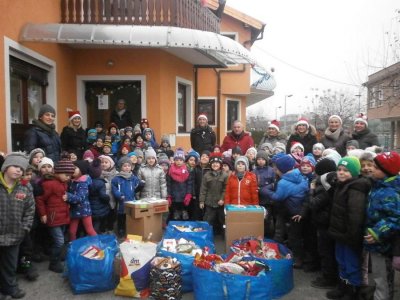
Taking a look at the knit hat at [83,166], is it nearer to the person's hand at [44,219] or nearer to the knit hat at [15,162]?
the person's hand at [44,219]

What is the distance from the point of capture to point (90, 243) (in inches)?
170

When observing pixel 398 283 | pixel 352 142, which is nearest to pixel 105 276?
pixel 398 283

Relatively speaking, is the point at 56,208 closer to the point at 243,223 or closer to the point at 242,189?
the point at 243,223

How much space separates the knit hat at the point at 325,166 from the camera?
172 inches

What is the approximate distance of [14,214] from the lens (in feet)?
12.6

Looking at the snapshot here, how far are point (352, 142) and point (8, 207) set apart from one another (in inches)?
197

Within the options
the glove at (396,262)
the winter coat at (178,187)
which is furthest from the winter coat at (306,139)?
the glove at (396,262)

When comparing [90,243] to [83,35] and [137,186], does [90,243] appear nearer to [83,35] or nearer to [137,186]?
[137,186]

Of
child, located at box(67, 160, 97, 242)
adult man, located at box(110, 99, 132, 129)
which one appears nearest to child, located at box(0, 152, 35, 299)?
child, located at box(67, 160, 97, 242)

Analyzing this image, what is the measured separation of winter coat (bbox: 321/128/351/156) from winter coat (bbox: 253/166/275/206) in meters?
1.35

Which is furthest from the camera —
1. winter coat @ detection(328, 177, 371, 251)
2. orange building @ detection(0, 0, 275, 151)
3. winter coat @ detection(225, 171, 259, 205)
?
orange building @ detection(0, 0, 275, 151)

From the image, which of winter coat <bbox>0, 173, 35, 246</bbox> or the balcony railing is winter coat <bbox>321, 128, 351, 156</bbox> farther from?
winter coat <bbox>0, 173, 35, 246</bbox>

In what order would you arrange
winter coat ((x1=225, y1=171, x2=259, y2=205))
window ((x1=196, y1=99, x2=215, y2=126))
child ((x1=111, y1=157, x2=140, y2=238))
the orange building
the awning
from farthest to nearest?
1. window ((x1=196, y1=99, x2=215, y2=126))
2. the awning
3. the orange building
4. child ((x1=111, y1=157, x2=140, y2=238))
5. winter coat ((x1=225, y1=171, x2=259, y2=205))

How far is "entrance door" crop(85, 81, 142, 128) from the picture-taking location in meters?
9.27
